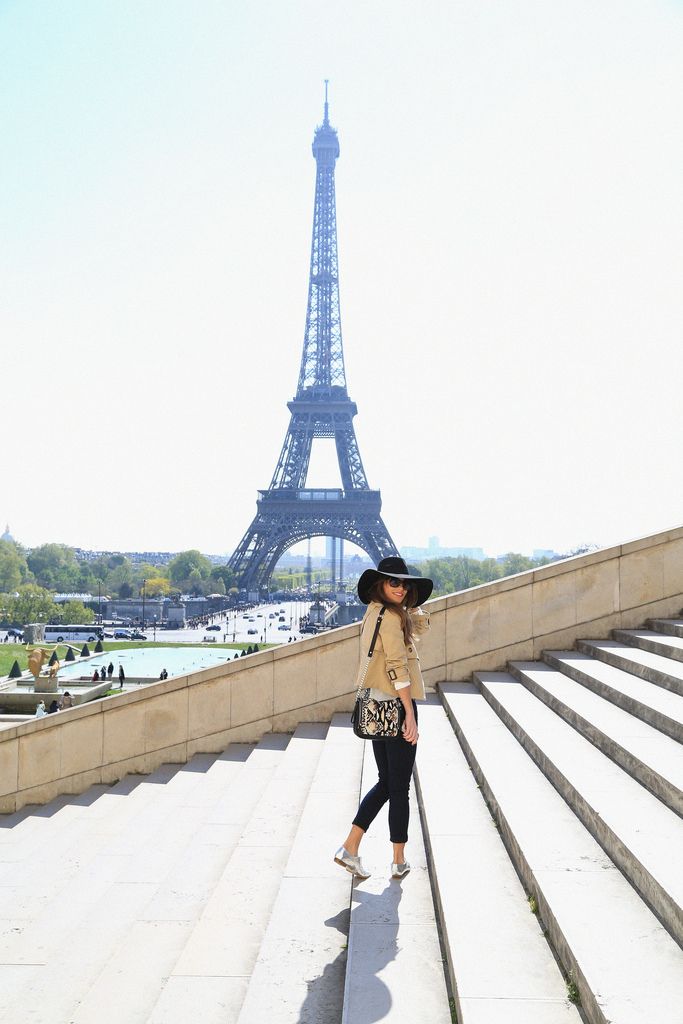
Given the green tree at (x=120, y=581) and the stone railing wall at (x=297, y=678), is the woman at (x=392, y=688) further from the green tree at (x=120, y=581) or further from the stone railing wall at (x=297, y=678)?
the green tree at (x=120, y=581)

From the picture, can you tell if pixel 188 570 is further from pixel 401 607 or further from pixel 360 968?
pixel 360 968

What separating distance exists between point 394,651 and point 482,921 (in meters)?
1.29

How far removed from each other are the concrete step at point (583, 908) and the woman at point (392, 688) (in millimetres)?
627

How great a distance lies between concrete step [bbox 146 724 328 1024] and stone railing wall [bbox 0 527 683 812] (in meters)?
2.17

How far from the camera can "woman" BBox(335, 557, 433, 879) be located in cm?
448

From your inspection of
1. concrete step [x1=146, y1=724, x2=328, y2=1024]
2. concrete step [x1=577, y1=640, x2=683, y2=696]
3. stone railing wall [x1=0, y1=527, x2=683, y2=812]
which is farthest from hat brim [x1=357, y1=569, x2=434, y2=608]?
stone railing wall [x1=0, y1=527, x2=683, y2=812]

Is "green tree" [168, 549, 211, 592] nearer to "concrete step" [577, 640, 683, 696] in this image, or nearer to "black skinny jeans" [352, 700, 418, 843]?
"concrete step" [577, 640, 683, 696]

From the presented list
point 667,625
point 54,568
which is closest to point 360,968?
point 667,625

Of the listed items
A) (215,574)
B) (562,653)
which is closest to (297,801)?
(562,653)

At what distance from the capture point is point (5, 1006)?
4.00 m

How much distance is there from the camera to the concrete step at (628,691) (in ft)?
18.5

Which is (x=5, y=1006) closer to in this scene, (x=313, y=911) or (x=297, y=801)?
(x=313, y=911)

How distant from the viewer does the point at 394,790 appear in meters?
4.55

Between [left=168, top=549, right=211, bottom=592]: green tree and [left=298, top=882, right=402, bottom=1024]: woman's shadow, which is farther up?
[left=168, top=549, right=211, bottom=592]: green tree
